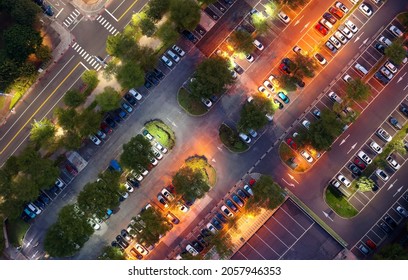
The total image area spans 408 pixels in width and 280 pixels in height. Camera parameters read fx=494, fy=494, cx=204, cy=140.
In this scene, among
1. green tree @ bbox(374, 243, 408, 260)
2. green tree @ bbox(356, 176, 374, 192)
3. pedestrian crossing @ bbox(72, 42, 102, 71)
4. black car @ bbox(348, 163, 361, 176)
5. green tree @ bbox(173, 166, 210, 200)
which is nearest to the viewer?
green tree @ bbox(374, 243, 408, 260)

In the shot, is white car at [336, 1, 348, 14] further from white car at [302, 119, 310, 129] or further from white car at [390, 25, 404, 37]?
white car at [302, 119, 310, 129]

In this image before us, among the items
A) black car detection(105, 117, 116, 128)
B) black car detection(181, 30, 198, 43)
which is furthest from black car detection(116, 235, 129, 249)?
black car detection(181, 30, 198, 43)

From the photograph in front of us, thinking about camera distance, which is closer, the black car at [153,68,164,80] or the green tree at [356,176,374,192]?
the green tree at [356,176,374,192]

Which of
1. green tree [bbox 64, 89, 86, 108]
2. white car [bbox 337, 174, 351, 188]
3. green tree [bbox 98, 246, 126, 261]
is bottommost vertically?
green tree [bbox 98, 246, 126, 261]

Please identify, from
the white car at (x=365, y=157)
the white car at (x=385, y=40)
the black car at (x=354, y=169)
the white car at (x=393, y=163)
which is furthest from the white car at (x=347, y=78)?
the white car at (x=393, y=163)

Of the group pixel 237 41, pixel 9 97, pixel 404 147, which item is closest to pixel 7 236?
pixel 9 97

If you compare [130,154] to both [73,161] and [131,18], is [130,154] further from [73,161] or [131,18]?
[131,18]
